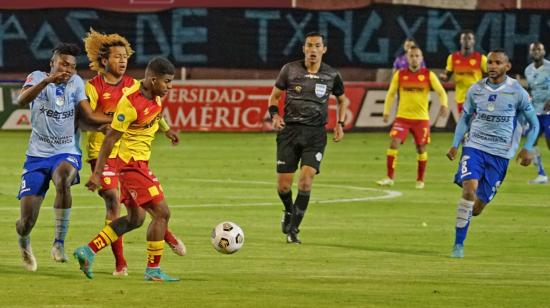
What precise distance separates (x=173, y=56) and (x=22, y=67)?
13.9 feet

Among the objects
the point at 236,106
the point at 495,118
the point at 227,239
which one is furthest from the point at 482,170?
the point at 236,106

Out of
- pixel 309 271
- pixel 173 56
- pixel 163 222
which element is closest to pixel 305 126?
pixel 309 271

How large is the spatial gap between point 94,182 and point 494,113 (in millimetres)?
5994

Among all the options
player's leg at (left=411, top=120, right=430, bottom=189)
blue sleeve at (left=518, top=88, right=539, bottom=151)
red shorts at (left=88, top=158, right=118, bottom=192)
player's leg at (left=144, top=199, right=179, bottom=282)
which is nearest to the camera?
player's leg at (left=144, top=199, right=179, bottom=282)

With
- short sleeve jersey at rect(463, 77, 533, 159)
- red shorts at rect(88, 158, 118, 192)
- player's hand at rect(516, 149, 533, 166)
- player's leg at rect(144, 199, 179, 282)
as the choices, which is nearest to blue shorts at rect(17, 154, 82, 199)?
red shorts at rect(88, 158, 118, 192)

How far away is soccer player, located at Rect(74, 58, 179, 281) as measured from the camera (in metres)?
14.0

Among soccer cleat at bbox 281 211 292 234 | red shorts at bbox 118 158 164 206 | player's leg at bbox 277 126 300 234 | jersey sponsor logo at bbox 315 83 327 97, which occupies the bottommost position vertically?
soccer cleat at bbox 281 211 292 234

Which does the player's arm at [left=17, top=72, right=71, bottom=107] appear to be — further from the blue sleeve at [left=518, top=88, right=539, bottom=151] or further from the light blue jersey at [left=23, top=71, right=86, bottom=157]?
the blue sleeve at [left=518, top=88, right=539, bottom=151]

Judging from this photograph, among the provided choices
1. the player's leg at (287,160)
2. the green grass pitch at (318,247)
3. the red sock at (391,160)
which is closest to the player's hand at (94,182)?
the green grass pitch at (318,247)

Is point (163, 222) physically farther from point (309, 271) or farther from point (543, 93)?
point (543, 93)

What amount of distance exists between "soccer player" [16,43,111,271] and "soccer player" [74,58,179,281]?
0.94 m

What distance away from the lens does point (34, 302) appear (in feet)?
42.2

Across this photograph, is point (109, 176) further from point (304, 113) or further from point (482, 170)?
point (482, 170)

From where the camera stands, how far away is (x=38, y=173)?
604 inches
